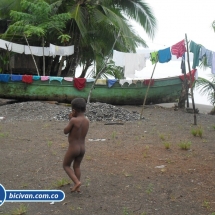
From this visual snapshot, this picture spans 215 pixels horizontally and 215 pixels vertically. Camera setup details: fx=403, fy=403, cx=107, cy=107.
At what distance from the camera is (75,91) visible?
16875 millimetres

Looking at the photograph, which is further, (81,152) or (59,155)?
(59,155)

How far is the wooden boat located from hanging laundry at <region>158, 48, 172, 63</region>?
3.70 m

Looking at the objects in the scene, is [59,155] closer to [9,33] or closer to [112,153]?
[112,153]

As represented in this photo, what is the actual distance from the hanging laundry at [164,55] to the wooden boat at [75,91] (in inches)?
146

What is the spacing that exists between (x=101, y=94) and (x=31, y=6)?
4.66 metres

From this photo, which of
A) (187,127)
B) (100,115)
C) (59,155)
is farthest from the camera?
(100,115)

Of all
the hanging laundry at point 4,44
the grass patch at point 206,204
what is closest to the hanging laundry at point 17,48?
the hanging laundry at point 4,44

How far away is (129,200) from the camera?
508 cm

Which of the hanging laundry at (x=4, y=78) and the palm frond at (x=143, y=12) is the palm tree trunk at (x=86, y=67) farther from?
the hanging laundry at (x=4, y=78)

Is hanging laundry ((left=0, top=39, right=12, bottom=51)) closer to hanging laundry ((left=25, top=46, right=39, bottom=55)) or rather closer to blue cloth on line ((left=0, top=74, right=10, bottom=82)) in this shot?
hanging laundry ((left=25, top=46, right=39, bottom=55))

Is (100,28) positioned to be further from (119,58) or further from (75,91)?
(75,91)

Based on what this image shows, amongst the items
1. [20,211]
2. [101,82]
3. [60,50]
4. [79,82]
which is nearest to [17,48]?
[60,50]

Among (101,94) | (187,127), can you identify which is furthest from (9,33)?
(187,127)

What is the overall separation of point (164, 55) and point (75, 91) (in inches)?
188
